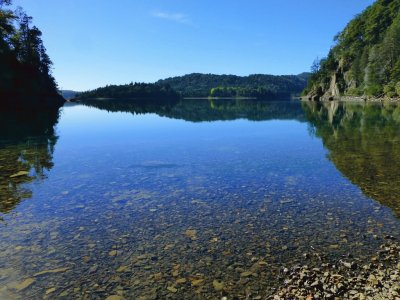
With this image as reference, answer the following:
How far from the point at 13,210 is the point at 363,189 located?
17.6m

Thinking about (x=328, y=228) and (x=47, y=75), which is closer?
(x=328, y=228)

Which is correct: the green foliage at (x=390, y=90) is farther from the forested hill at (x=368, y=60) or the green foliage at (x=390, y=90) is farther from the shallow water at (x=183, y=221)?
the shallow water at (x=183, y=221)

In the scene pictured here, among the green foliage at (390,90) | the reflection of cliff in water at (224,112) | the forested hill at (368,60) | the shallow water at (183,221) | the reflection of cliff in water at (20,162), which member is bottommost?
the shallow water at (183,221)

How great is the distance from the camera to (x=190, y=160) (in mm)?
25469

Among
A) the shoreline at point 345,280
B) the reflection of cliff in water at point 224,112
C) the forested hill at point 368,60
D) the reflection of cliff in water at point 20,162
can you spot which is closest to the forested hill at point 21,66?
the reflection of cliff in water at point 224,112

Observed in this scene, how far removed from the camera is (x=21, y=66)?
93.0 m

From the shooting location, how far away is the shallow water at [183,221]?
348 inches

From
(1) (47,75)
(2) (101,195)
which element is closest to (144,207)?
(2) (101,195)

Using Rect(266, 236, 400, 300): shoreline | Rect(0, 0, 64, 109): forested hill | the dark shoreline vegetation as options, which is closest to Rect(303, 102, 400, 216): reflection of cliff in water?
the dark shoreline vegetation

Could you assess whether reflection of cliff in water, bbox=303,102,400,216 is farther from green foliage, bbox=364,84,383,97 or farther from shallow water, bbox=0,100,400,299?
green foliage, bbox=364,84,383,97

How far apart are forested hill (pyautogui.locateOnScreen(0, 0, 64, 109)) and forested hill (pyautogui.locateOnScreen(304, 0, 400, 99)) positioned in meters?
119

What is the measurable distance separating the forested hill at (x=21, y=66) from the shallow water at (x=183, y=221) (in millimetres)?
68227

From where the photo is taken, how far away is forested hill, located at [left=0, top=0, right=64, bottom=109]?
78.4m

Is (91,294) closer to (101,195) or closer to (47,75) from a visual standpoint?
(101,195)
